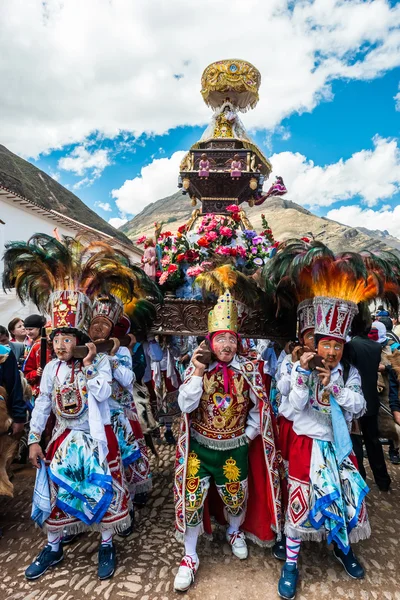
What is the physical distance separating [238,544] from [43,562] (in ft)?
5.19

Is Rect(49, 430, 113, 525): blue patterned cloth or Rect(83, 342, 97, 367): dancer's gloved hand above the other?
Rect(83, 342, 97, 367): dancer's gloved hand

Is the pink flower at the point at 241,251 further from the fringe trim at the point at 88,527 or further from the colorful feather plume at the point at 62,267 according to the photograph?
the fringe trim at the point at 88,527

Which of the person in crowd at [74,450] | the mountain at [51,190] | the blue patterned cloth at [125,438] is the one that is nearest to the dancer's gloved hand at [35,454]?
the person in crowd at [74,450]

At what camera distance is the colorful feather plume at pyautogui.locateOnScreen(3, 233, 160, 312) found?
123 inches

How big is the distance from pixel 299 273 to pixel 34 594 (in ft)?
10.4

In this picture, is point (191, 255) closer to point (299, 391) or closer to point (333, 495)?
point (299, 391)

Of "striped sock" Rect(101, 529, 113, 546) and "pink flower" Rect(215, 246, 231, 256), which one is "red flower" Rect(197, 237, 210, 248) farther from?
"striped sock" Rect(101, 529, 113, 546)

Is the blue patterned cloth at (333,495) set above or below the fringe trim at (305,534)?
above

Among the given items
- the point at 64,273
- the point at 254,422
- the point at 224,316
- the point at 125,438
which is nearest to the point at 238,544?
the point at 254,422

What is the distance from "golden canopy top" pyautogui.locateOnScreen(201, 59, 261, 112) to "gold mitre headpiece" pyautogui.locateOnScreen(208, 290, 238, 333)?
906cm

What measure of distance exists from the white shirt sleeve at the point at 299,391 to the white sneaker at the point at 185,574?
4.80ft

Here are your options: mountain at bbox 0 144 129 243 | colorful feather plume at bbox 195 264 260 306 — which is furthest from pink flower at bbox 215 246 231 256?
mountain at bbox 0 144 129 243

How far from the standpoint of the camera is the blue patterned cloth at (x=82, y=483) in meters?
2.80

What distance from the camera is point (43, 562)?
115 inches
